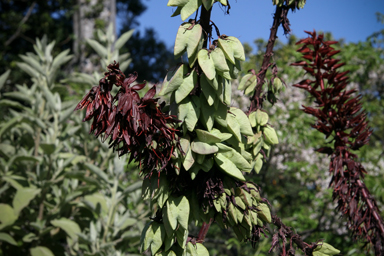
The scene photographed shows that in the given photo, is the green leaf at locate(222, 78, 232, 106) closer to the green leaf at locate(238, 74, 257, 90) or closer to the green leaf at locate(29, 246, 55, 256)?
the green leaf at locate(238, 74, 257, 90)

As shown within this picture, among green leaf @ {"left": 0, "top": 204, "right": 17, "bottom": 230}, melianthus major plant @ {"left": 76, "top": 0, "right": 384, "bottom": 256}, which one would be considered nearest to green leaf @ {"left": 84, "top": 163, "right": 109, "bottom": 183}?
green leaf @ {"left": 0, "top": 204, "right": 17, "bottom": 230}

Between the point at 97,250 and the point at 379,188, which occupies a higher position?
the point at 379,188

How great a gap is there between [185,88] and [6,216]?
1.79 metres

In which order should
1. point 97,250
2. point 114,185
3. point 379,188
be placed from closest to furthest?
point 97,250
point 114,185
point 379,188

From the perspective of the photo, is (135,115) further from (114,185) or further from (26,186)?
(26,186)

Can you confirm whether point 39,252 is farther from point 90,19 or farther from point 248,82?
point 90,19

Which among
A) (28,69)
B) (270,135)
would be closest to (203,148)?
(270,135)

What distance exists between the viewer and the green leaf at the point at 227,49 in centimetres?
76

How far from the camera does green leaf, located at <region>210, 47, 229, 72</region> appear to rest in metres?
0.74

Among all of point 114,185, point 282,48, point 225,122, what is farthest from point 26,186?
point 282,48

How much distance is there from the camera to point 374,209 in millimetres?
1125

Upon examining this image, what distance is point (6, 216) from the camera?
6.61 ft

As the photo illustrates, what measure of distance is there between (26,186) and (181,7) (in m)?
1.91

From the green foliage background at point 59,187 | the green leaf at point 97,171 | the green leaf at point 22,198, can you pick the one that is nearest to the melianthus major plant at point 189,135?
the green foliage background at point 59,187
